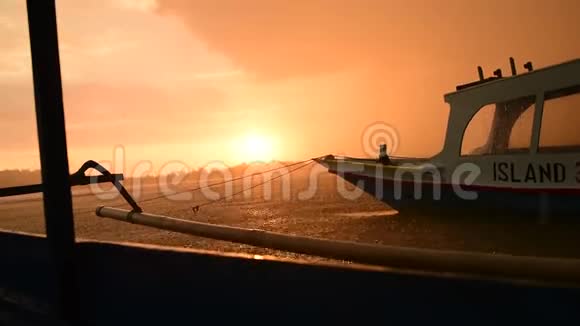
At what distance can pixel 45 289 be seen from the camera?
3811mm

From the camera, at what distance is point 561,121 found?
11.9 m

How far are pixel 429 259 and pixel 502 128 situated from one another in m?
12.2

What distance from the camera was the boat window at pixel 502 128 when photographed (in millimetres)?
12695

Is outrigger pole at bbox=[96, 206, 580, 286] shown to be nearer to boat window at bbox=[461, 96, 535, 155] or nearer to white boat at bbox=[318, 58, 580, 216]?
white boat at bbox=[318, 58, 580, 216]

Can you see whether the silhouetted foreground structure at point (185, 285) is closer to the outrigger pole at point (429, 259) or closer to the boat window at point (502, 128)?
the outrigger pole at point (429, 259)

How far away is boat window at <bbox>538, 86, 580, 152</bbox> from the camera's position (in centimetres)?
1169

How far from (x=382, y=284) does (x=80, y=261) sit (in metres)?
2.28

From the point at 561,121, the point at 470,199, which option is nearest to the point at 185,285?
the point at 561,121

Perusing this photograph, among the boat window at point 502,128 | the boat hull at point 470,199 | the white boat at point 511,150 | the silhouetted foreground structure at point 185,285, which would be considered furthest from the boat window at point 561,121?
the silhouetted foreground structure at point 185,285

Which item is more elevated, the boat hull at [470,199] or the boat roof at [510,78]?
the boat roof at [510,78]

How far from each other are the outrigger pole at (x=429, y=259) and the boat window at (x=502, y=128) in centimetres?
1097

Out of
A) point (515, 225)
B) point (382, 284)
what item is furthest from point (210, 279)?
point (515, 225)

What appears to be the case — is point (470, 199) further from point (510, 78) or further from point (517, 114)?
point (510, 78)

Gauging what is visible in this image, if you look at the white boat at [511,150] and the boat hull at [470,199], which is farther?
the boat hull at [470,199]
